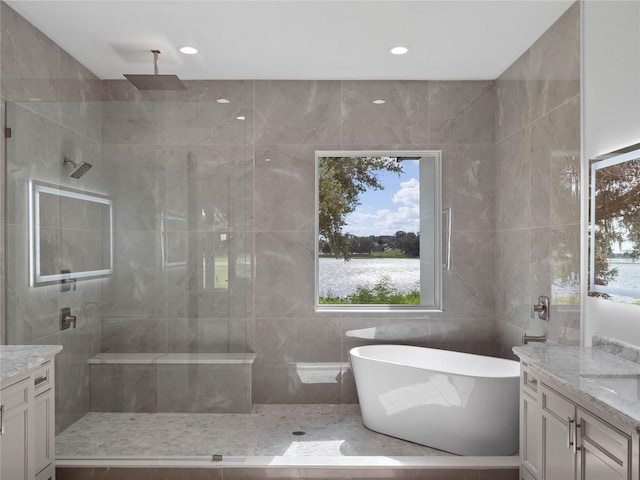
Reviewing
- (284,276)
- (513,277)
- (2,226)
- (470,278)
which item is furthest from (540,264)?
(2,226)

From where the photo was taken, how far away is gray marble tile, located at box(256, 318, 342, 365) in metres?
4.05

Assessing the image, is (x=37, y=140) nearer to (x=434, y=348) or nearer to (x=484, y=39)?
(x=484, y=39)

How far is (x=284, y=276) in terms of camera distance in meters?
4.08

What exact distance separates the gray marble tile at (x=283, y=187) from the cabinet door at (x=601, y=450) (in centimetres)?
262

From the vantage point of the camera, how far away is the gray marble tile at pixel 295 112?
4.07 metres

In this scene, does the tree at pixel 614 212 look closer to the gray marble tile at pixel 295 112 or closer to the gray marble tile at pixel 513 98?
the gray marble tile at pixel 513 98

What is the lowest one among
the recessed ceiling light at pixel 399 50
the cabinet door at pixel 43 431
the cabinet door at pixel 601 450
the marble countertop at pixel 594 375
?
the cabinet door at pixel 43 431

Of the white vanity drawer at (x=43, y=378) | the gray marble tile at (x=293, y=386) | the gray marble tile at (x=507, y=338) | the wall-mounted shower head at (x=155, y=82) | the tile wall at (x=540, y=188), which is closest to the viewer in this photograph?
the white vanity drawer at (x=43, y=378)

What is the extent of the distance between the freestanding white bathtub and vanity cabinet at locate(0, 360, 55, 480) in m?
1.89

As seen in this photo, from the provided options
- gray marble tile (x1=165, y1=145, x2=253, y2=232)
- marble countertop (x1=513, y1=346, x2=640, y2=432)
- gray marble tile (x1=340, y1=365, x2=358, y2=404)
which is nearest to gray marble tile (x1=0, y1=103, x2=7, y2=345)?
gray marble tile (x1=165, y1=145, x2=253, y2=232)

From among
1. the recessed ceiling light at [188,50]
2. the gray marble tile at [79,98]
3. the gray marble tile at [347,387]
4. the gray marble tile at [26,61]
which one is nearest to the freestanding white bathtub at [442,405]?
the gray marble tile at [347,387]

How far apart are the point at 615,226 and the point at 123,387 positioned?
269 cm

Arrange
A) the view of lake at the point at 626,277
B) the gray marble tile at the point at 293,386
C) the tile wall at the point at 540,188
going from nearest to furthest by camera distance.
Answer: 1. the view of lake at the point at 626,277
2. the tile wall at the point at 540,188
3. the gray marble tile at the point at 293,386

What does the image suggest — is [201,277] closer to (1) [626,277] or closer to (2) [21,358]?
(2) [21,358]
